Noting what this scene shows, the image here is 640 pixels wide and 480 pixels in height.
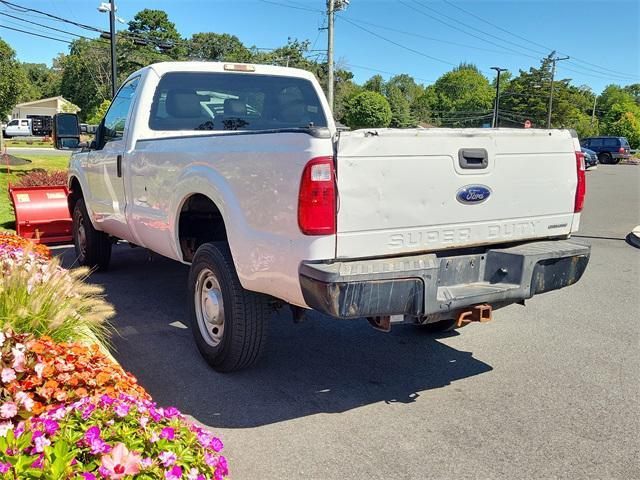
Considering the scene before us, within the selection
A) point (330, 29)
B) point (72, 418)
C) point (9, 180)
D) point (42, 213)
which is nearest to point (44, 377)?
point (72, 418)

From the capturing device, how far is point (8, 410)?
96.3 inches

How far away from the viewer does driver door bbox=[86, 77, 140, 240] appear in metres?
5.82

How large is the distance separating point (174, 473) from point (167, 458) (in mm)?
61

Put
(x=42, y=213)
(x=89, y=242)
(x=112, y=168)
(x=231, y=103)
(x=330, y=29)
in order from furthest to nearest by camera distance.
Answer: (x=330, y=29) < (x=42, y=213) < (x=89, y=242) < (x=112, y=168) < (x=231, y=103)

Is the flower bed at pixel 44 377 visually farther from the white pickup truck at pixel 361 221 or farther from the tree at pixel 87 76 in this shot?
the tree at pixel 87 76

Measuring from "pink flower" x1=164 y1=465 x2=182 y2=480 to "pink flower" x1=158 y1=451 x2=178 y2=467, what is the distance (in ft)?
0.08

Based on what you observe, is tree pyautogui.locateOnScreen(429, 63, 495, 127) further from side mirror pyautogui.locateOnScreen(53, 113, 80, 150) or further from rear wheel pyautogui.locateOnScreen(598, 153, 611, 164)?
side mirror pyautogui.locateOnScreen(53, 113, 80, 150)

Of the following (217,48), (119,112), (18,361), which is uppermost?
(217,48)

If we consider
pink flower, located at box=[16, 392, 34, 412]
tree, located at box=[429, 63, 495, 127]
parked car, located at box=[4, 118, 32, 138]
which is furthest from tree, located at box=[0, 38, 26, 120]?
tree, located at box=[429, 63, 495, 127]

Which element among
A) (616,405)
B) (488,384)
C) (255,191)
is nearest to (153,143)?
(255,191)

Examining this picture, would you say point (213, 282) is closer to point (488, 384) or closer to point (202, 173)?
point (202, 173)

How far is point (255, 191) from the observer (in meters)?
3.66

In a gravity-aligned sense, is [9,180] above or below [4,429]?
above

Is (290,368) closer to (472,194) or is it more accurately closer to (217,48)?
(472,194)
